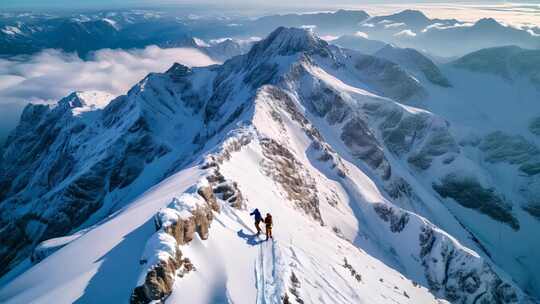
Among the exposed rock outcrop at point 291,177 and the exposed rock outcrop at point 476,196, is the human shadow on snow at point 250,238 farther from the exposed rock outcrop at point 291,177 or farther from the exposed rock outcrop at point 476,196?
the exposed rock outcrop at point 476,196

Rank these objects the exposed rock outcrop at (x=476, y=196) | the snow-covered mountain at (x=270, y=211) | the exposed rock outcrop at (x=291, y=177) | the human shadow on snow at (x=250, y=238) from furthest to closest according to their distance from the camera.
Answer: the exposed rock outcrop at (x=476, y=196) → the exposed rock outcrop at (x=291, y=177) → the human shadow on snow at (x=250, y=238) → the snow-covered mountain at (x=270, y=211)

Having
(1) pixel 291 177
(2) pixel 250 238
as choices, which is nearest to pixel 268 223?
(2) pixel 250 238

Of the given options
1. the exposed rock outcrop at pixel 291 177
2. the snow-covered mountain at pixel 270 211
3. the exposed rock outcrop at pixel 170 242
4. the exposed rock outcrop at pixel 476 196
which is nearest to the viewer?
the exposed rock outcrop at pixel 170 242

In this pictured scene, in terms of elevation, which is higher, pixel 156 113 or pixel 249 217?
pixel 249 217

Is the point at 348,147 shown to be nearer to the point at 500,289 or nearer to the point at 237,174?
the point at 500,289

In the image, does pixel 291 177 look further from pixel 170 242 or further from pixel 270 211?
pixel 170 242

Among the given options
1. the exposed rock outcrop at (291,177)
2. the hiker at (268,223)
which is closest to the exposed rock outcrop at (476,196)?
the exposed rock outcrop at (291,177)

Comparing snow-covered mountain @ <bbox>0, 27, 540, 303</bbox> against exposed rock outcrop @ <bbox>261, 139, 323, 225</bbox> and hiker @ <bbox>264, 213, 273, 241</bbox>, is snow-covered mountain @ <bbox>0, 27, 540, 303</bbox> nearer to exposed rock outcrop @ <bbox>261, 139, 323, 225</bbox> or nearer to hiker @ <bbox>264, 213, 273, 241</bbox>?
exposed rock outcrop @ <bbox>261, 139, 323, 225</bbox>

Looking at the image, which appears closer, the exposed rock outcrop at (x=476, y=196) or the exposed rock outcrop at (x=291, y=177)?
the exposed rock outcrop at (x=291, y=177)

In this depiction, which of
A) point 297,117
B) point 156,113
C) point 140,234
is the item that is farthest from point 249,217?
point 156,113
